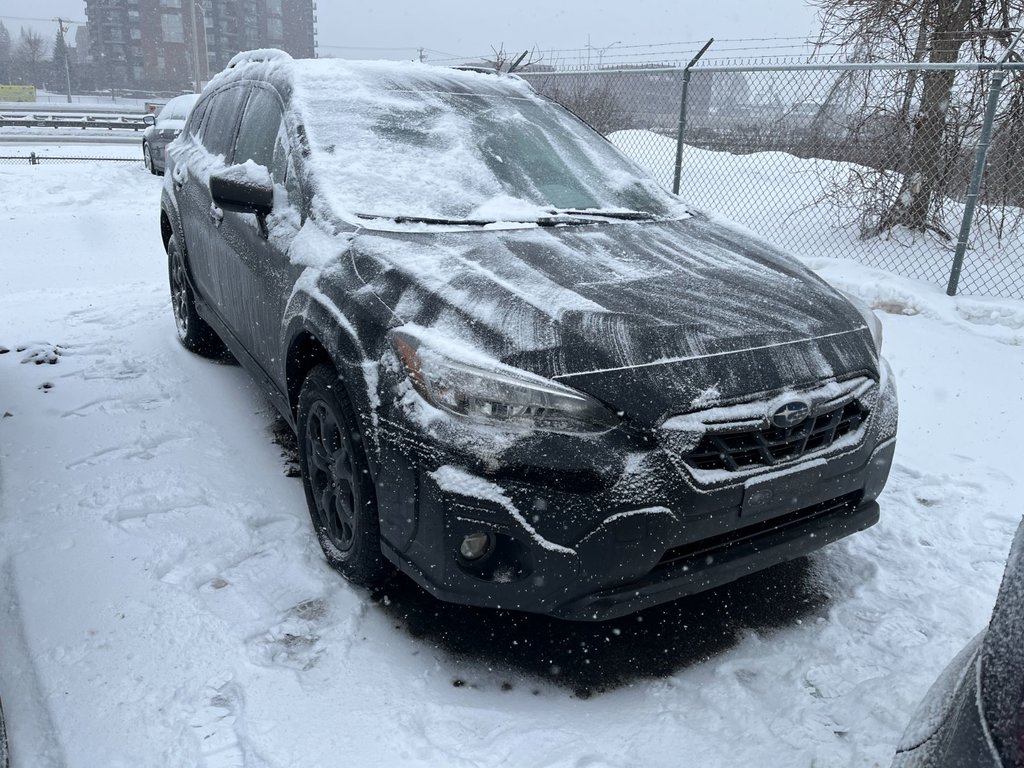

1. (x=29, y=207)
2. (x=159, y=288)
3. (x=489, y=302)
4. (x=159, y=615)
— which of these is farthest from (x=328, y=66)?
(x=29, y=207)

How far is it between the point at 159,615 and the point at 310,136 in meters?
1.94

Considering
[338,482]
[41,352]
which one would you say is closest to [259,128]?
[338,482]

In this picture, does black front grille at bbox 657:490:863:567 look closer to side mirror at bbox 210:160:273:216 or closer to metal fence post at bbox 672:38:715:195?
side mirror at bbox 210:160:273:216

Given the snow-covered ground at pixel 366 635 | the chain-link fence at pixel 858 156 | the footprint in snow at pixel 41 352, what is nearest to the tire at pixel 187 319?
the footprint in snow at pixel 41 352

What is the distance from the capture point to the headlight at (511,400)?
2180 mm

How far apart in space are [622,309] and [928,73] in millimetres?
6302

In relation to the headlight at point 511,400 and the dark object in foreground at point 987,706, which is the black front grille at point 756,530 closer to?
the headlight at point 511,400

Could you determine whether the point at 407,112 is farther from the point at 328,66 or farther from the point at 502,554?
the point at 502,554

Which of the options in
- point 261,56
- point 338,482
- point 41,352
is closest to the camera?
point 338,482

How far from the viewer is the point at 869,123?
7.57m

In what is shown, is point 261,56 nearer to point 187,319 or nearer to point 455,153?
point 455,153

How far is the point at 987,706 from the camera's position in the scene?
3.72 ft

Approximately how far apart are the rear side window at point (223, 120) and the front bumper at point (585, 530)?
2.80 meters

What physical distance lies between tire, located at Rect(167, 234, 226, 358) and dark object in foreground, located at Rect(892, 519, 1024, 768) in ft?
15.2
